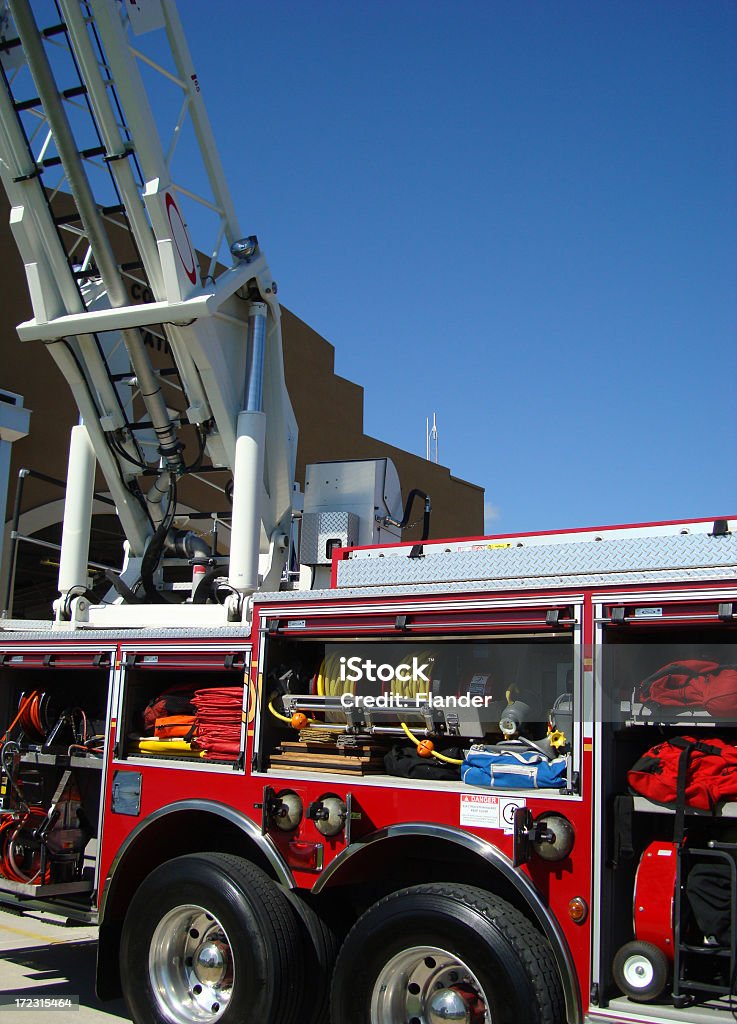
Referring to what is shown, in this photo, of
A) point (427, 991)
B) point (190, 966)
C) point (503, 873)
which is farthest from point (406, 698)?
point (190, 966)

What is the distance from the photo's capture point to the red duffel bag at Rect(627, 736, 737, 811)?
408cm

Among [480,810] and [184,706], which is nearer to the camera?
[480,810]

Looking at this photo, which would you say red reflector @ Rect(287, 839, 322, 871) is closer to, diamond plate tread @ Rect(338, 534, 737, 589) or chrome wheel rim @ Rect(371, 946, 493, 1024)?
chrome wheel rim @ Rect(371, 946, 493, 1024)

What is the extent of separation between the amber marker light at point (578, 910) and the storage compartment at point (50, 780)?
319 centimetres

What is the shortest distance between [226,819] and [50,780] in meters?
1.87

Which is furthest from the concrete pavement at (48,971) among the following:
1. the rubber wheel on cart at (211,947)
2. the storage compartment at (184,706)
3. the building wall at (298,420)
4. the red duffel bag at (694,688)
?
the building wall at (298,420)

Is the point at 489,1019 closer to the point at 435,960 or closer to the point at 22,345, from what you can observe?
the point at 435,960

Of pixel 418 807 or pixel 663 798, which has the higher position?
pixel 663 798

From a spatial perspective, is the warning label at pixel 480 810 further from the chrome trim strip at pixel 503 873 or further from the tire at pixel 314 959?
the tire at pixel 314 959

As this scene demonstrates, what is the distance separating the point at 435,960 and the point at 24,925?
552 cm

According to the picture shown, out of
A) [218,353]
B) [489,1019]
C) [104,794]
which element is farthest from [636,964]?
[218,353]

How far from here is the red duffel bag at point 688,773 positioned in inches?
161

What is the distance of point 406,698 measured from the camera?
5.18 metres

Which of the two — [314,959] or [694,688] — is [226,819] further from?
[694,688]
